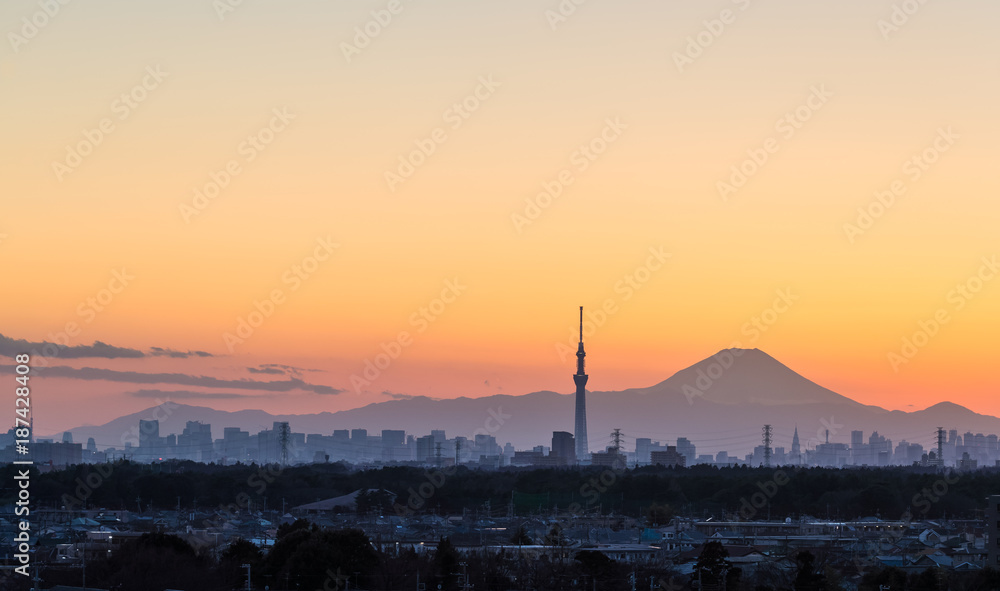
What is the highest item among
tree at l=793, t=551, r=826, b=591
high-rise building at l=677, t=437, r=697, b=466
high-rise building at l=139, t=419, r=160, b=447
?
high-rise building at l=139, t=419, r=160, b=447

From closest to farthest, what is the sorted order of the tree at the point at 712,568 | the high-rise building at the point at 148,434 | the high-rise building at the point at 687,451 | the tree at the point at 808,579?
the tree at the point at 808,579, the tree at the point at 712,568, the high-rise building at the point at 148,434, the high-rise building at the point at 687,451

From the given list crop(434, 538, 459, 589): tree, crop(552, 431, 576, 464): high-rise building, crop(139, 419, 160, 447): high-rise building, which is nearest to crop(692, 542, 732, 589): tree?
crop(434, 538, 459, 589): tree

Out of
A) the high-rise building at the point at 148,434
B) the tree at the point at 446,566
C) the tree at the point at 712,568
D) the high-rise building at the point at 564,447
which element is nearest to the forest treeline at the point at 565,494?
the tree at the point at 446,566

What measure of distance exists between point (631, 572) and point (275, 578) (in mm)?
6478

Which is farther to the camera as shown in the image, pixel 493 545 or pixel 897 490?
pixel 897 490

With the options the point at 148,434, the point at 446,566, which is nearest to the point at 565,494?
the point at 446,566

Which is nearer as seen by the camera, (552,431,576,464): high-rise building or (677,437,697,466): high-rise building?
(552,431,576,464): high-rise building

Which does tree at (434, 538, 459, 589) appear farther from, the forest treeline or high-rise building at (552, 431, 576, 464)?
high-rise building at (552, 431, 576, 464)

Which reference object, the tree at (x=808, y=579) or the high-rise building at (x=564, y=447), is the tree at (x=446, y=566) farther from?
the high-rise building at (x=564, y=447)

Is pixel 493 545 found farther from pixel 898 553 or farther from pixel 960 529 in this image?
pixel 960 529

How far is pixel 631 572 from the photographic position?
2147 centimetres

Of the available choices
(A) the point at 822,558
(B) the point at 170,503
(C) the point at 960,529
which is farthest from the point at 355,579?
(B) the point at 170,503

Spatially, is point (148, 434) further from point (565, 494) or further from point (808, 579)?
point (808, 579)

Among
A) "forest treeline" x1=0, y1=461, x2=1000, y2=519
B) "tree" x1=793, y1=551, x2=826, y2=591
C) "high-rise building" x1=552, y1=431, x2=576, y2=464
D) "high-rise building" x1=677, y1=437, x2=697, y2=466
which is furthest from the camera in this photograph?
"high-rise building" x1=677, y1=437, x2=697, y2=466
